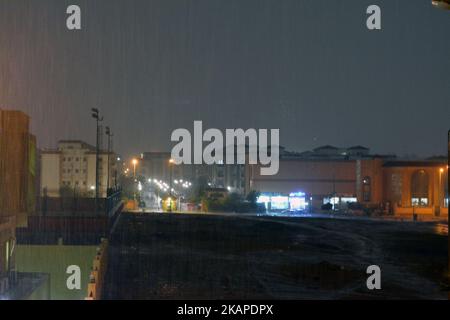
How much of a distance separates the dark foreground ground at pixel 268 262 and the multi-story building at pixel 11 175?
6.32ft

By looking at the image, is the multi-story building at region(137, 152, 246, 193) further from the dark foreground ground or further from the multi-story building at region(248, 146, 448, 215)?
the dark foreground ground

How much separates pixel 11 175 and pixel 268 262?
9.37m

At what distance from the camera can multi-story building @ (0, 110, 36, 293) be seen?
9055 millimetres

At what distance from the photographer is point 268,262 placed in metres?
17.0

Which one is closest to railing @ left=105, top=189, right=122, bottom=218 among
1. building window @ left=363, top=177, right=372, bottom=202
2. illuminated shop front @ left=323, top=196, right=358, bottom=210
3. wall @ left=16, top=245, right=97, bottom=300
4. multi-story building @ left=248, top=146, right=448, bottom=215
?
wall @ left=16, top=245, right=97, bottom=300

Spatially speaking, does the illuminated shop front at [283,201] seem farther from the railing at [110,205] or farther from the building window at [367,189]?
the railing at [110,205]

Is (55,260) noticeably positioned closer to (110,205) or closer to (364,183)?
(110,205)

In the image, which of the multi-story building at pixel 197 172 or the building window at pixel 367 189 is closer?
the building window at pixel 367 189

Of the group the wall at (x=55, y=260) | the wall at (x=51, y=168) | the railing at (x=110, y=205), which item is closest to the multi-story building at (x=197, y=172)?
the wall at (x=51, y=168)

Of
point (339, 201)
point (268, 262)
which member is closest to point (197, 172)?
point (339, 201)

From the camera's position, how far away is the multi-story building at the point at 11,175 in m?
9.05

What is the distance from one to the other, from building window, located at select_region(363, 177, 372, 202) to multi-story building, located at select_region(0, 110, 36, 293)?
45.0 m

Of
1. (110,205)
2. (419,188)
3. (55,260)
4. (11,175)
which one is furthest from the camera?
(419,188)
